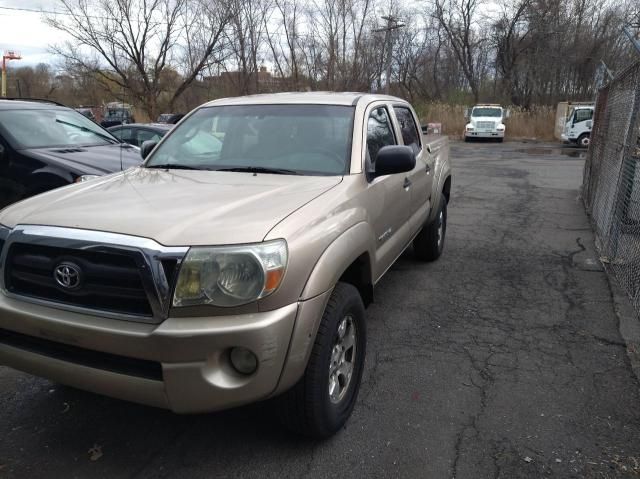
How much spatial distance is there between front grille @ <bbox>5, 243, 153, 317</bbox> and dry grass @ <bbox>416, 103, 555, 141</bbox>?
31680mm

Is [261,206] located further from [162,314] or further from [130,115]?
[130,115]

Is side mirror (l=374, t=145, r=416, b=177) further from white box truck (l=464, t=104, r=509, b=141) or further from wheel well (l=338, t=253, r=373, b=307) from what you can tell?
white box truck (l=464, t=104, r=509, b=141)

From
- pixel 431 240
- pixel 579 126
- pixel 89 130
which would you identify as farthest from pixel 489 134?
pixel 89 130

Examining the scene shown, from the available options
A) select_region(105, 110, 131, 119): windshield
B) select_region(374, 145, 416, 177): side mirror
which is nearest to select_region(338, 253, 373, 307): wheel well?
select_region(374, 145, 416, 177): side mirror

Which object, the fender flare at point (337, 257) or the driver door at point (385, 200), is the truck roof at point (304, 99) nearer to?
the driver door at point (385, 200)

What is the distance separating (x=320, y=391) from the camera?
2.48m

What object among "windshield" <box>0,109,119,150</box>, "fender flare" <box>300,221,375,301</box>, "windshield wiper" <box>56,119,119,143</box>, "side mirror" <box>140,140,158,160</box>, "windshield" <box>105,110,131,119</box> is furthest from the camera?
"windshield" <box>105,110,131,119</box>

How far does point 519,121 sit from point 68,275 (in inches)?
1292

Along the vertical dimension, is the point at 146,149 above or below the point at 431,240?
above

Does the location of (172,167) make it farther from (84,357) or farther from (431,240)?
(431,240)

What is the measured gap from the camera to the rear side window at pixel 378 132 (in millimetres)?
3708

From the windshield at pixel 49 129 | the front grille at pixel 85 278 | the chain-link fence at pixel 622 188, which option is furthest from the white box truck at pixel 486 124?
the front grille at pixel 85 278

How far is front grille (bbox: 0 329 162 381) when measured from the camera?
2191 mm

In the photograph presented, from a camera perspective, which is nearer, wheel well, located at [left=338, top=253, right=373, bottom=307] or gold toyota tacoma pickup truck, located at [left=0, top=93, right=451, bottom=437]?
gold toyota tacoma pickup truck, located at [left=0, top=93, right=451, bottom=437]
